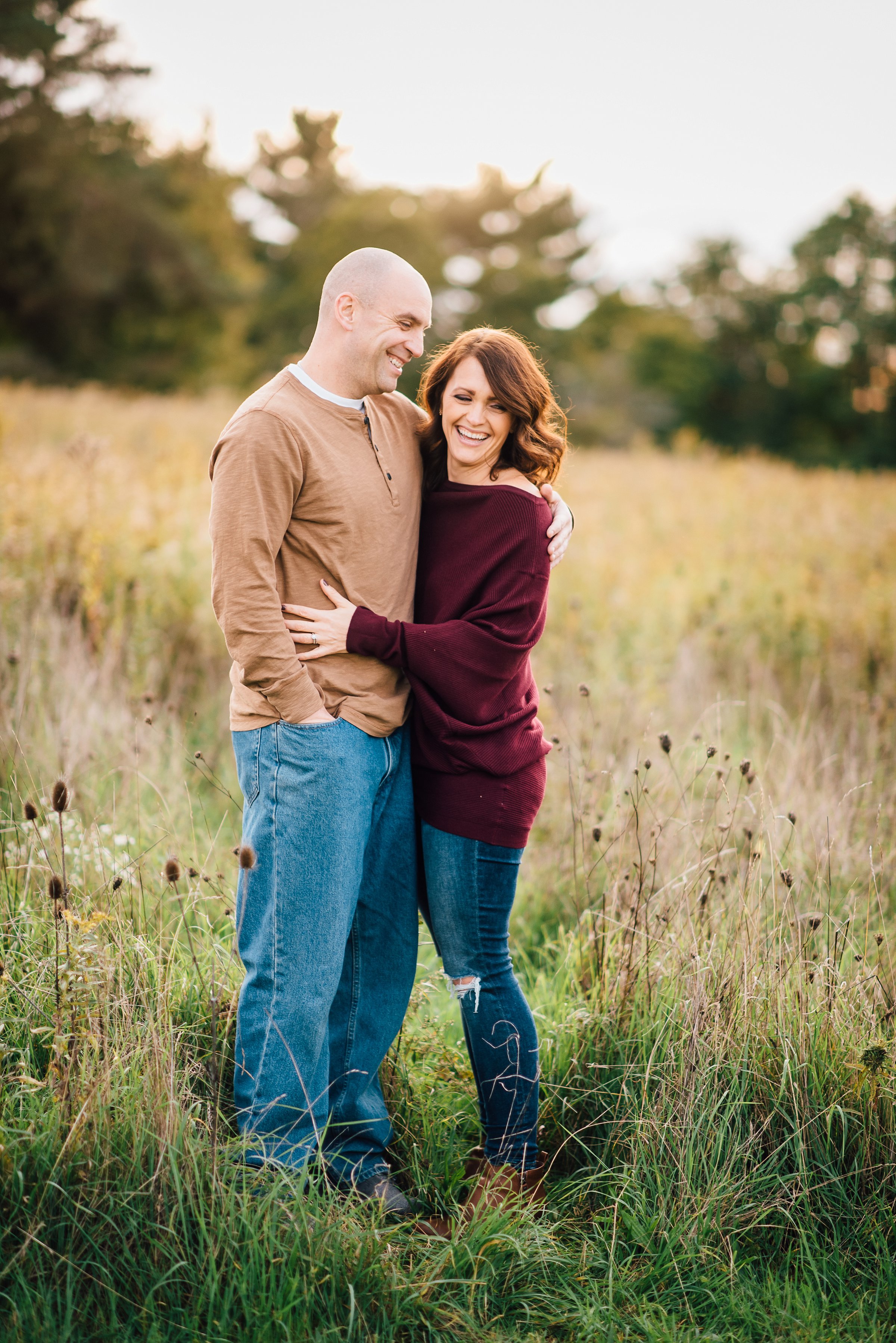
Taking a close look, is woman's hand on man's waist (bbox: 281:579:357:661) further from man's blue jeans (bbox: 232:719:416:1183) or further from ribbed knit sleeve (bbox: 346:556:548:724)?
man's blue jeans (bbox: 232:719:416:1183)

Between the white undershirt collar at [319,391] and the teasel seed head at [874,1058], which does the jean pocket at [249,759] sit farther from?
the teasel seed head at [874,1058]

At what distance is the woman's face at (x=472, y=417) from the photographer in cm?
248

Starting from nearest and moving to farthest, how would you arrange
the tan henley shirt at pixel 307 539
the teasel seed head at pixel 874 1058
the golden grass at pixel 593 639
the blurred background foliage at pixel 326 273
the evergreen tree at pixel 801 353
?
the tan henley shirt at pixel 307 539 → the teasel seed head at pixel 874 1058 → the golden grass at pixel 593 639 → the blurred background foliage at pixel 326 273 → the evergreen tree at pixel 801 353

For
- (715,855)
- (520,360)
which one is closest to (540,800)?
(715,855)

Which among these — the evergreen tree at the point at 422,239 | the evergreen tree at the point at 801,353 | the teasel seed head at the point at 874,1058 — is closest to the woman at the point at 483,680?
the teasel seed head at the point at 874,1058

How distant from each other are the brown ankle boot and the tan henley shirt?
1228mm

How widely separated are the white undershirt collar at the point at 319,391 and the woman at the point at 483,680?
29 cm

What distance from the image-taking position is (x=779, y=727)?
480 cm

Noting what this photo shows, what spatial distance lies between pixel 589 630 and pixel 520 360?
4.05 m

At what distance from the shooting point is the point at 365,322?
236cm

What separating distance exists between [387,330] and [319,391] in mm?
242

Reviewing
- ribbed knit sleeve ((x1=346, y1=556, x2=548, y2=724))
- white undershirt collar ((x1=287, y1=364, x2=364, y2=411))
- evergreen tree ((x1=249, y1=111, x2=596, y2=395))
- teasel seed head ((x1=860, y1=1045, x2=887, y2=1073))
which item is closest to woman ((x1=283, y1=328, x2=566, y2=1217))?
ribbed knit sleeve ((x1=346, y1=556, x2=548, y2=724))

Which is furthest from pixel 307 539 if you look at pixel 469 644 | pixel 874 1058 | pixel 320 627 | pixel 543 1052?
pixel 874 1058

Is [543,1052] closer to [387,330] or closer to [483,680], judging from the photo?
[483,680]
